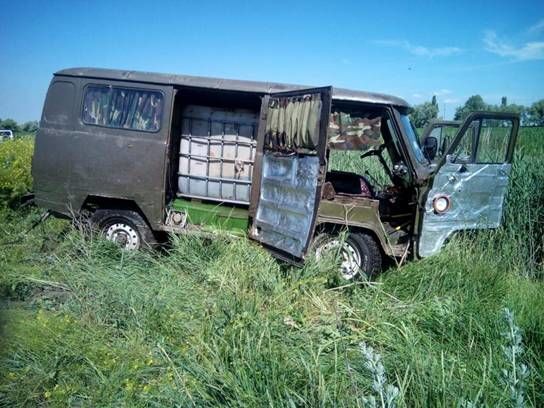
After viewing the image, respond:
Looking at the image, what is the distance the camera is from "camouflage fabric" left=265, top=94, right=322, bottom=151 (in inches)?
179

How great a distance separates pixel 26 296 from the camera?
4164 mm

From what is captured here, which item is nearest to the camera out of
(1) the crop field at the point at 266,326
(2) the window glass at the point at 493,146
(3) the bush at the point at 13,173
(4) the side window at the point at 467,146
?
(1) the crop field at the point at 266,326

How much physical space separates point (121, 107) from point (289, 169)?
7.74ft

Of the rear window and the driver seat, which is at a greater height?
the rear window

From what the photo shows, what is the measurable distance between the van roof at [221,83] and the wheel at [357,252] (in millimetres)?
1667

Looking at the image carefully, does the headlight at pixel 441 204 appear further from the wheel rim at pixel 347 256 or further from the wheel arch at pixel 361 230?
the wheel rim at pixel 347 256

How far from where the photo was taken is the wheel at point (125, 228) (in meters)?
5.56

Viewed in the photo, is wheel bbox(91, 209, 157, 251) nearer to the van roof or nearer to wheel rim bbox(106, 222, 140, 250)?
wheel rim bbox(106, 222, 140, 250)

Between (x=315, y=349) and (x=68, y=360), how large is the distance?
170 centimetres

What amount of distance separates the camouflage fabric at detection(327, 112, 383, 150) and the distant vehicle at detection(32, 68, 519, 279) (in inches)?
0.5

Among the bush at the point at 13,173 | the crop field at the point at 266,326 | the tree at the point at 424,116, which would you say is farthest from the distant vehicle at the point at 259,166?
the tree at the point at 424,116

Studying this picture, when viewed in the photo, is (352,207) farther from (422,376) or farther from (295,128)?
(422,376)

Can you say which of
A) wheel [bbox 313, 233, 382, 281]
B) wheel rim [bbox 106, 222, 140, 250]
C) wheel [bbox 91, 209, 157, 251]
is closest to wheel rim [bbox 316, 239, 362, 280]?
wheel [bbox 313, 233, 382, 281]

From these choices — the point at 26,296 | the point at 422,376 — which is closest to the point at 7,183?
the point at 26,296
